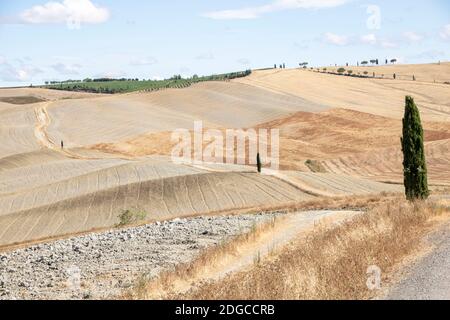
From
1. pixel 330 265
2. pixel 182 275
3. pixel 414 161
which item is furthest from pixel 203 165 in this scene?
pixel 330 265

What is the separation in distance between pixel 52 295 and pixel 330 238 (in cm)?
851

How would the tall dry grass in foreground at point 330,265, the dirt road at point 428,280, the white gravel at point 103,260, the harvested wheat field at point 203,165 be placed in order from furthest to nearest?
1. the harvested wheat field at point 203,165
2. the white gravel at point 103,260
3. the tall dry grass in foreground at point 330,265
4. the dirt road at point 428,280

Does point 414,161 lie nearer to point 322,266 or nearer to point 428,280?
point 322,266

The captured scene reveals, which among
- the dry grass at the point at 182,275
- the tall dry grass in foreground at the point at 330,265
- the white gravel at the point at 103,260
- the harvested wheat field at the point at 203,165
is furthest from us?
the harvested wheat field at the point at 203,165

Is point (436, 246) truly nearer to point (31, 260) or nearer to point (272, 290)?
point (272, 290)

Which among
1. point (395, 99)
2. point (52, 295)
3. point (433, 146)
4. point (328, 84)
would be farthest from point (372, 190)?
point (328, 84)

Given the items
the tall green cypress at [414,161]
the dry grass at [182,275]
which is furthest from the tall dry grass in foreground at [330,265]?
the tall green cypress at [414,161]

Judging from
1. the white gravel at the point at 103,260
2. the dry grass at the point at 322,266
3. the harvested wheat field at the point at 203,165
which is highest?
the dry grass at the point at 322,266

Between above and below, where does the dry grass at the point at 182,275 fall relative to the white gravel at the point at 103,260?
above

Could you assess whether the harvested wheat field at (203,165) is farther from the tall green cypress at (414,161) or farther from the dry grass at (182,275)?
the dry grass at (182,275)

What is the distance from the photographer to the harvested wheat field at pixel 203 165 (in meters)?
59.2

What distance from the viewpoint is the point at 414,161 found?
32156mm

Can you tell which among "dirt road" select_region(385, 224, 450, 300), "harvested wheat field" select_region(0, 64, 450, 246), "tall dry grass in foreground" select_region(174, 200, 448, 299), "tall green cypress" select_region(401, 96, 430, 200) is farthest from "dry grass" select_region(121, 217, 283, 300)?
"harvested wheat field" select_region(0, 64, 450, 246)

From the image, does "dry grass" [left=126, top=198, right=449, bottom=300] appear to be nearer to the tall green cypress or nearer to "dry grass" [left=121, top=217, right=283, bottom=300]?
"dry grass" [left=121, top=217, right=283, bottom=300]
